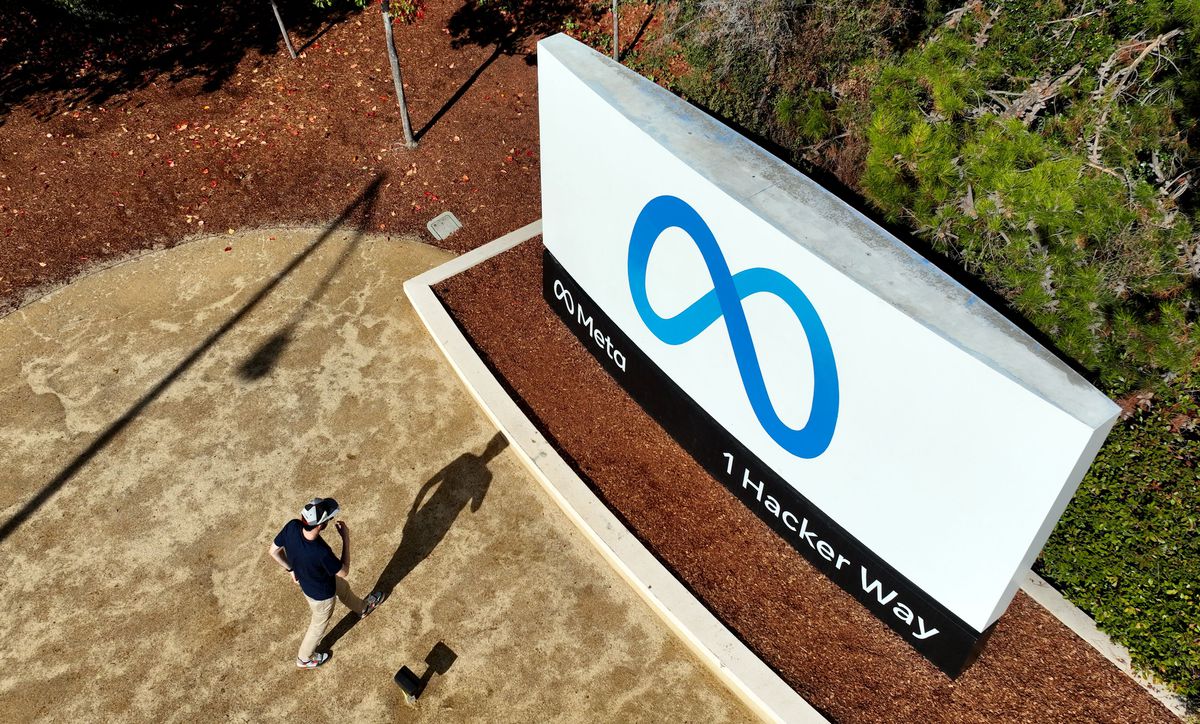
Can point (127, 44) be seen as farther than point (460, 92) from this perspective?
Yes

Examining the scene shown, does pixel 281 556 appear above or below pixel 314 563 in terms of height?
below

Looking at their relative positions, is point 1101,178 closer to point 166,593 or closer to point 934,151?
point 934,151

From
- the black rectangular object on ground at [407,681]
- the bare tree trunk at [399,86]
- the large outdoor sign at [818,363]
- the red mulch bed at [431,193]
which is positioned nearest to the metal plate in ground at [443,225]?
the red mulch bed at [431,193]

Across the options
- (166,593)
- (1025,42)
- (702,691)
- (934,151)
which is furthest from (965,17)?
(166,593)

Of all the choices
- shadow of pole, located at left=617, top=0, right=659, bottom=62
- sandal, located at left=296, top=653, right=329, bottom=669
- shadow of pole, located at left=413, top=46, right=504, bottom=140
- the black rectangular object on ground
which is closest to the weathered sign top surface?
the black rectangular object on ground

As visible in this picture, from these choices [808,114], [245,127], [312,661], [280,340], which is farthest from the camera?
[245,127]

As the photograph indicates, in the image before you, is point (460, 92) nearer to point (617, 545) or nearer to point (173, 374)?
point (173, 374)

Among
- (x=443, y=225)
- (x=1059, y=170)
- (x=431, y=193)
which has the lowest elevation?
(x=443, y=225)

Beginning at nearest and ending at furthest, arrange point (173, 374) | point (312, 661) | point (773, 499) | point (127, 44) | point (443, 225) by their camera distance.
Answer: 1. point (312, 661)
2. point (773, 499)
3. point (173, 374)
4. point (443, 225)
5. point (127, 44)

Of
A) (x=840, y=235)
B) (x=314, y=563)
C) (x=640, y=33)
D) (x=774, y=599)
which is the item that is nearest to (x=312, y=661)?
(x=314, y=563)
